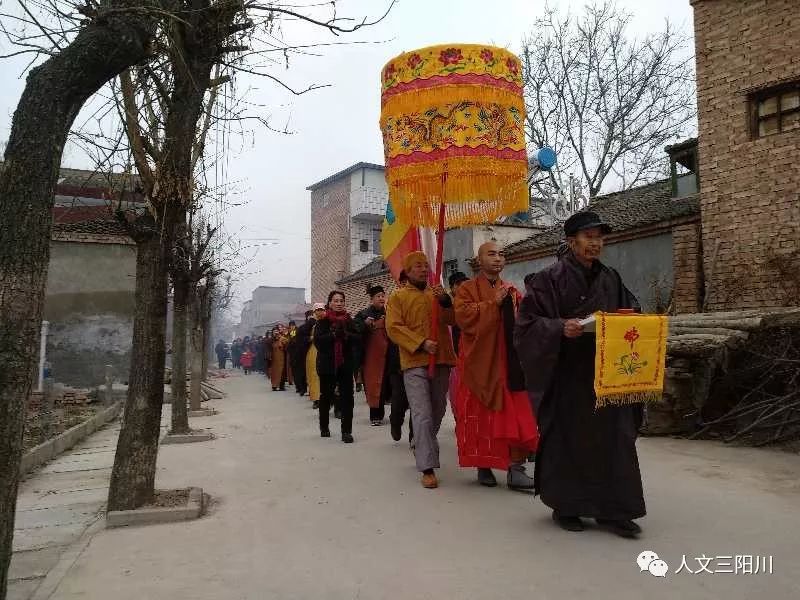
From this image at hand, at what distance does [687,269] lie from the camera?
1170 centimetres

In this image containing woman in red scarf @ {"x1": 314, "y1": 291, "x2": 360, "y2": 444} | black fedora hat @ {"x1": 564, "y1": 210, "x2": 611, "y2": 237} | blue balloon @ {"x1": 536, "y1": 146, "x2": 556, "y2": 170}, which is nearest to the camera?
black fedora hat @ {"x1": 564, "y1": 210, "x2": 611, "y2": 237}

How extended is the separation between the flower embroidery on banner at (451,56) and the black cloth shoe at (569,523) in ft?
12.1

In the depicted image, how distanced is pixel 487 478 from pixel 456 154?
2.71 m

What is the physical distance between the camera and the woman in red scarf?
777 centimetres

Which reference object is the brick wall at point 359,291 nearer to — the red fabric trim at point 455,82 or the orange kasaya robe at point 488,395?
the red fabric trim at point 455,82

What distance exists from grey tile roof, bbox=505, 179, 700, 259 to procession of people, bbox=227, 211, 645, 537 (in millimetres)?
8167

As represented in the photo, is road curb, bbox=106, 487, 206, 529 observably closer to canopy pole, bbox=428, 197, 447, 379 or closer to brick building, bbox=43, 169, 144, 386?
canopy pole, bbox=428, 197, 447, 379

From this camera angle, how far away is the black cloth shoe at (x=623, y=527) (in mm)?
3609

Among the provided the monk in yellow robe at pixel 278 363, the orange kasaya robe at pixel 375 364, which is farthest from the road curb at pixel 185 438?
the monk in yellow robe at pixel 278 363

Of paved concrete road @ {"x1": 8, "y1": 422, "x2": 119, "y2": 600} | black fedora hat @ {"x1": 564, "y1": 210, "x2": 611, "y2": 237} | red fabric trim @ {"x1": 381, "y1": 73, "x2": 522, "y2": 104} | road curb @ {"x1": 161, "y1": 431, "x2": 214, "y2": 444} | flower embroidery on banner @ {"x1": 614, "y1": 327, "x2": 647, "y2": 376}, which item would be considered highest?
red fabric trim @ {"x1": 381, "y1": 73, "x2": 522, "y2": 104}

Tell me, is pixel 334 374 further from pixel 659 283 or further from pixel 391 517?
pixel 659 283

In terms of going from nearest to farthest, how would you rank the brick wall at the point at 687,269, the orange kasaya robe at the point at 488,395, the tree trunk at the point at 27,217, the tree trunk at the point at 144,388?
1. the tree trunk at the point at 27,217
2. the tree trunk at the point at 144,388
3. the orange kasaya robe at the point at 488,395
4. the brick wall at the point at 687,269

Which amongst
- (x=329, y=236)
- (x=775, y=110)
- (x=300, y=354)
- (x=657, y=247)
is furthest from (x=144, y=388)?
(x=329, y=236)

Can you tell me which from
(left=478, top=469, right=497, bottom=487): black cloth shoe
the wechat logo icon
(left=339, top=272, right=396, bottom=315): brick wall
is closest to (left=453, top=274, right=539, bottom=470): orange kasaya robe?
(left=478, top=469, right=497, bottom=487): black cloth shoe
